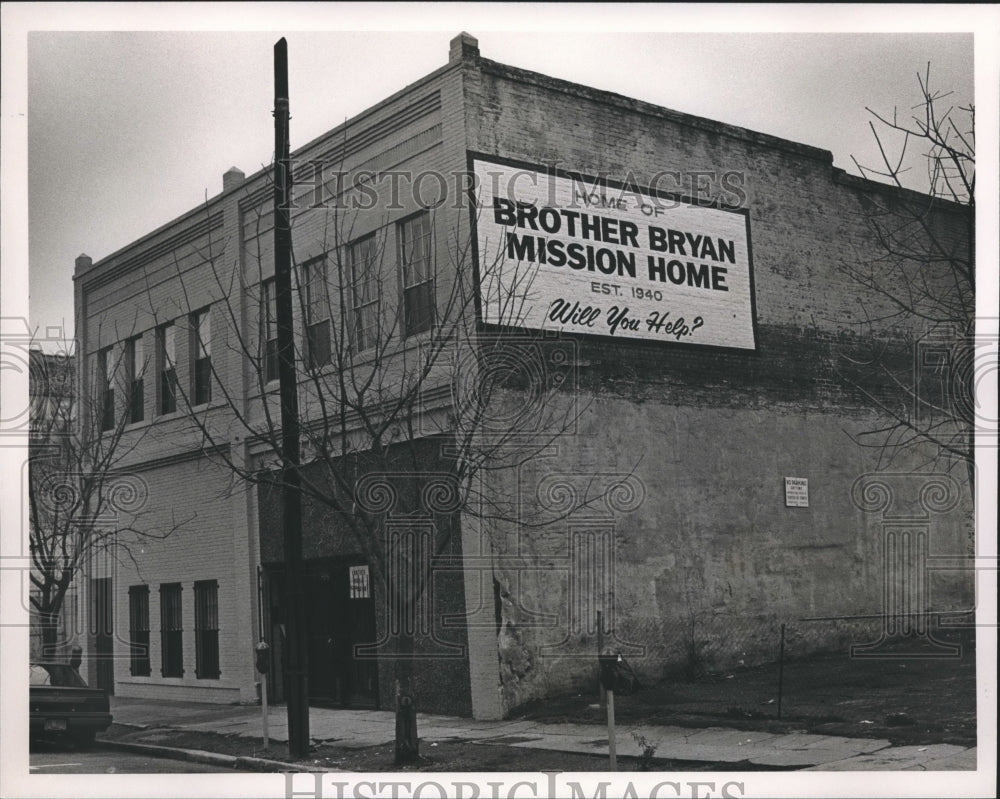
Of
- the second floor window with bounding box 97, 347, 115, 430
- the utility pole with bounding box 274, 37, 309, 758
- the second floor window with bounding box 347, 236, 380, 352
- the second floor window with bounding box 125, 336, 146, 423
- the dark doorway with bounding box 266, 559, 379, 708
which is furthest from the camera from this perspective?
the second floor window with bounding box 97, 347, 115, 430

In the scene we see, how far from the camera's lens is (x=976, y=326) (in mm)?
13914

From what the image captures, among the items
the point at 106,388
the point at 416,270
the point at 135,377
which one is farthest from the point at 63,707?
the point at 106,388

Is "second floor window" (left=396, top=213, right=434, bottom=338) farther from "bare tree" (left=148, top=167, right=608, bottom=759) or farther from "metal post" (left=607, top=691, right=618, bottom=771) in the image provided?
"metal post" (left=607, top=691, right=618, bottom=771)

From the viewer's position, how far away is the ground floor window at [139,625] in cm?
2330

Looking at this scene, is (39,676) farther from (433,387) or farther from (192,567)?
(433,387)

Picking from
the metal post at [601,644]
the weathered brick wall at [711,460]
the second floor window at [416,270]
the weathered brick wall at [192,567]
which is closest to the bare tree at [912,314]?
the weathered brick wall at [711,460]

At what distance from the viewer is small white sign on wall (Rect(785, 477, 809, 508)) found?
65.2ft

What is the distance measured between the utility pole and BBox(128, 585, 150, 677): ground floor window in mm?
8395

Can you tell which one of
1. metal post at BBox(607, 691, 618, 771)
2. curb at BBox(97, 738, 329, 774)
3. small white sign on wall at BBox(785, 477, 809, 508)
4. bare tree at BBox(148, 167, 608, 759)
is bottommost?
curb at BBox(97, 738, 329, 774)

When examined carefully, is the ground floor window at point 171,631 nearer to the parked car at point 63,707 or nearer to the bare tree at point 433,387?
the parked car at point 63,707

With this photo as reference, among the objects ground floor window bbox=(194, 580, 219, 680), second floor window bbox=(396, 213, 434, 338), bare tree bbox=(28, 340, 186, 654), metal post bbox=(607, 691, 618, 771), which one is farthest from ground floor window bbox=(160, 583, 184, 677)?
metal post bbox=(607, 691, 618, 771)

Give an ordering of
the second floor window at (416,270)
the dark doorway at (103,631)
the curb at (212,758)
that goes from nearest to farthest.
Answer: the curb at (212,758) → the second floor window at (416,270) → the dark doorway at (103,631)

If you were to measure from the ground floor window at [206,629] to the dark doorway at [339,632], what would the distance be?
5.58 ft

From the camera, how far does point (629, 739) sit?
48.3ft
